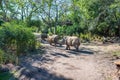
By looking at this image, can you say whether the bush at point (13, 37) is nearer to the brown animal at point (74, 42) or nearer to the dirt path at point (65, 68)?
the dirt path at point (65, 68)

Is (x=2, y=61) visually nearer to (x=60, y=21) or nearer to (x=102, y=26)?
(x=102, y=26)

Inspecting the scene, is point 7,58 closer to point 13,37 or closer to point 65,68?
point 13,37

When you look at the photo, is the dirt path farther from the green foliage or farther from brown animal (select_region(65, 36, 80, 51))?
brown animal (select_region(65, 36, 80, 51))

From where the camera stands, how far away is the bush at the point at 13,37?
12.5 m

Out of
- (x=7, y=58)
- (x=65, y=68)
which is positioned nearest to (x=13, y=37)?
(x=7, y=58)

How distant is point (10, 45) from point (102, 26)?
614 inches

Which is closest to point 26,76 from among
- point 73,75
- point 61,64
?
point 73,75

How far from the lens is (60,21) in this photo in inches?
1693

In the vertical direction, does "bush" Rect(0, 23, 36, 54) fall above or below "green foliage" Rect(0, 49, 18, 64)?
above

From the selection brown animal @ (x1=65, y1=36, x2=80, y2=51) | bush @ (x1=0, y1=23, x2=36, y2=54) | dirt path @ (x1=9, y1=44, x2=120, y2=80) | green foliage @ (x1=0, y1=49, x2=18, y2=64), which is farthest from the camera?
brown animal @ (x1=65, y1=36, x2=80, y2=51)

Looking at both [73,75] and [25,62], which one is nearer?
[73,75]

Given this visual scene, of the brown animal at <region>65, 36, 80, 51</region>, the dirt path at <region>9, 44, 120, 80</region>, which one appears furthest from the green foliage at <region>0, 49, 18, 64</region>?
the brown animal at <region>65, 36, 80, 51</region>

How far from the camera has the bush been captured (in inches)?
493

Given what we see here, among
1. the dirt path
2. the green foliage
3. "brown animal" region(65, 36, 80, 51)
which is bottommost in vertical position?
the dirt path
